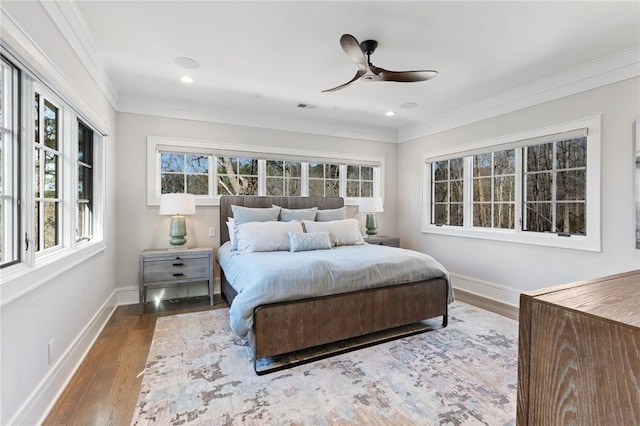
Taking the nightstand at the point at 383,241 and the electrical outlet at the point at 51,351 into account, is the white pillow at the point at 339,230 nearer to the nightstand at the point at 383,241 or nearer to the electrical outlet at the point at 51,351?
the nightstand at the point at 383,241

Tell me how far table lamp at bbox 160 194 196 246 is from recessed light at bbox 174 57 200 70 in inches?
57.5

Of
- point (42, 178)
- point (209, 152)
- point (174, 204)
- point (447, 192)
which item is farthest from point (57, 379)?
point (447, 192)

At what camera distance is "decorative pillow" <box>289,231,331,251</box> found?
11.3 feet

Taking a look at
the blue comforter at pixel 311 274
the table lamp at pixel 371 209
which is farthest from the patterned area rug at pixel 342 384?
the table lamp at pixel 371 209

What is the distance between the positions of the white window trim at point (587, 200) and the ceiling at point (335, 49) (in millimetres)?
456

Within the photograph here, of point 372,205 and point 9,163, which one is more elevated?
point 9,163

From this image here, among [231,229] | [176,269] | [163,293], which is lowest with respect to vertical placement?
[163,293]

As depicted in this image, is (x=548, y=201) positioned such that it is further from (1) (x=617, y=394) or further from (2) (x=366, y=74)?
(1) (x=617, y=394)

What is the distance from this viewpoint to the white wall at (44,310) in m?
1.52

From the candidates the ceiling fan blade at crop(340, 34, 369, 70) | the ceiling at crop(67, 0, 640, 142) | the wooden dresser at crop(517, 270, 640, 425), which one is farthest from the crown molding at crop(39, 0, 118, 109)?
the wooden dresser at crop(517, 270, 640, 425)

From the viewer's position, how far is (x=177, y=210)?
371 cm

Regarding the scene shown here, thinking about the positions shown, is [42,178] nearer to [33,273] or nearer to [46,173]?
[46,173]

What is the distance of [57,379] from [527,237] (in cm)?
453

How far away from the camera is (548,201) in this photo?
354 cm
